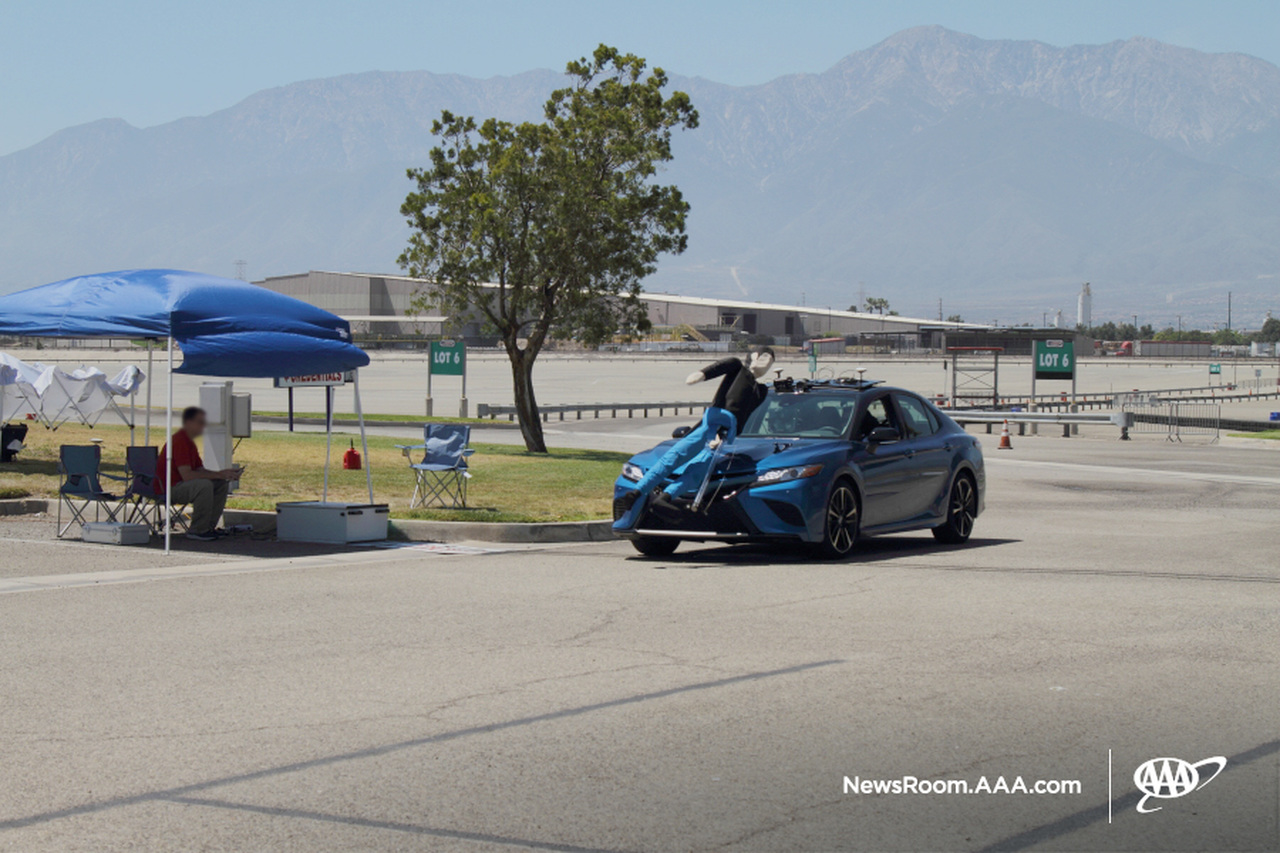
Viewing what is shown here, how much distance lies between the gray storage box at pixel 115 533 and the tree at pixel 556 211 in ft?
53.2

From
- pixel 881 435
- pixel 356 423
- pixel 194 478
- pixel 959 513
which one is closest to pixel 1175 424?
pixel 356 423

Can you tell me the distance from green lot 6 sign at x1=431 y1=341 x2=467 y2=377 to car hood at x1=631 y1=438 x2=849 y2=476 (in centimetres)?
3245

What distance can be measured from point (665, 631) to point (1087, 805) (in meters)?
4.03

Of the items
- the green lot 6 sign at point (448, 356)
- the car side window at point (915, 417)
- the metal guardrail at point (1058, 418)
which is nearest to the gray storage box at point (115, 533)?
the car side window at point (915, 417)

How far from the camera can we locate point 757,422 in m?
14.0

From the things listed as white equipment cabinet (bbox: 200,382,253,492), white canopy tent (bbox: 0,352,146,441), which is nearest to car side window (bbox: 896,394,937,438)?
white equipment cabinet (bbox: 200,382,253,492)

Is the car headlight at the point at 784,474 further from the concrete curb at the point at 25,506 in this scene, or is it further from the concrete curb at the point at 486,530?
the concrete curb at the point at 25,506

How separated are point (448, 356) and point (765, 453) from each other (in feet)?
110

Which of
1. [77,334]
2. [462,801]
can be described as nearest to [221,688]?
[462,801]

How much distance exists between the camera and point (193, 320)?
13.4m

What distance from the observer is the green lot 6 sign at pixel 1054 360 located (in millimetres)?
53562

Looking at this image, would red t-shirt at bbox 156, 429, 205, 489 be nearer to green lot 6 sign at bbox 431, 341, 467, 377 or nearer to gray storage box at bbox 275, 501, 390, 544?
Result: gray storage box at bbox 275, 501, 390, 544

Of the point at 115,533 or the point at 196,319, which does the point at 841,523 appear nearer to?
the point at 196,319

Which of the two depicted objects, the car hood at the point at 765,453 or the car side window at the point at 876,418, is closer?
the car hood at the point at 765,453
